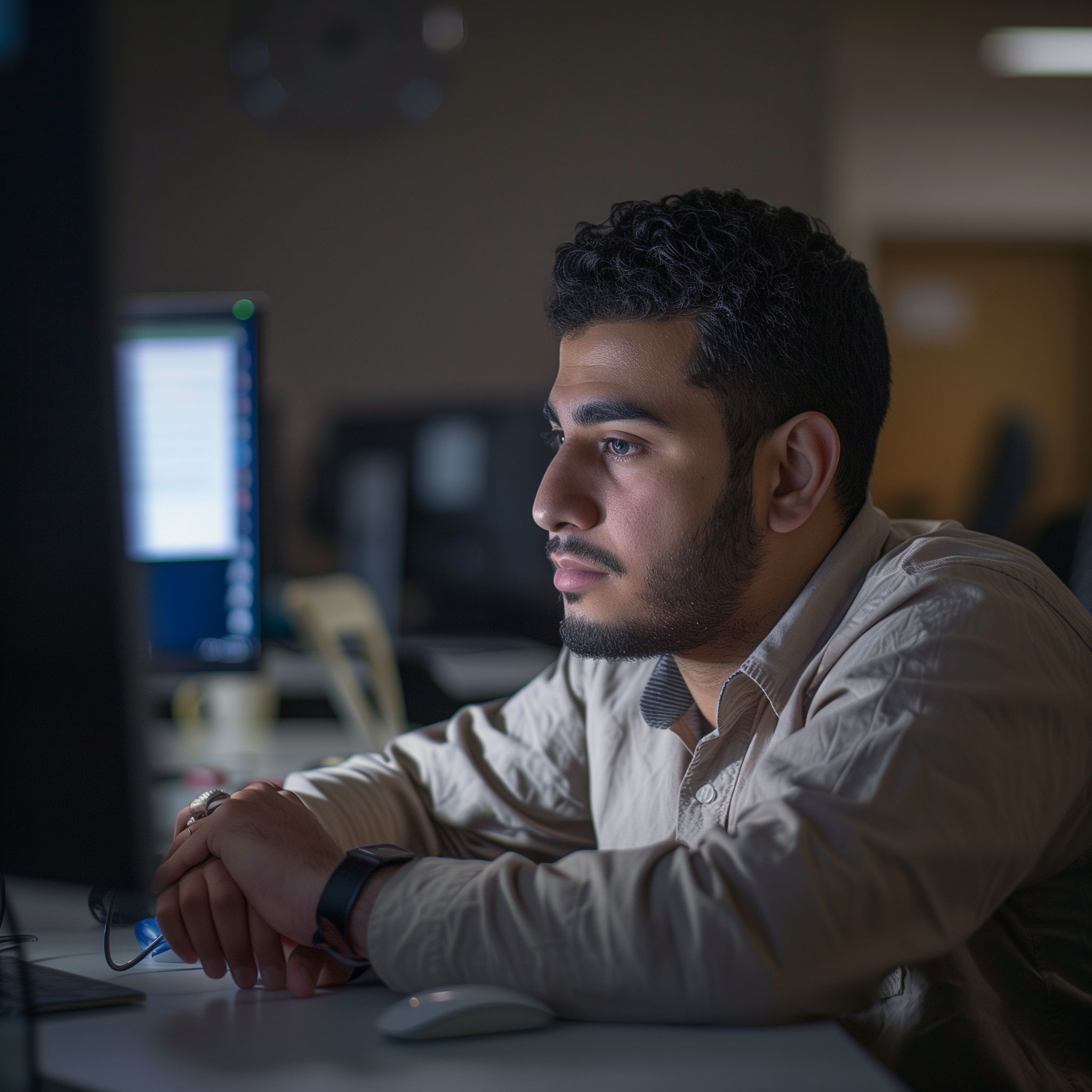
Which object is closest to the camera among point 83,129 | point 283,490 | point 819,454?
point 83,129

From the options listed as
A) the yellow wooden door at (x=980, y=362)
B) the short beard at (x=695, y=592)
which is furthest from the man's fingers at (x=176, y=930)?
the yellow wooden door at (x=980, y=362)

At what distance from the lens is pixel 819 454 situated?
3.37 ft

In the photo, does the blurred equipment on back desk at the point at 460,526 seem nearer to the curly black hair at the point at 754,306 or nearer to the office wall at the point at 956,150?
Result: the curly black hair at the point at 754,306

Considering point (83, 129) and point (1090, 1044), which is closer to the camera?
point (83, 129)

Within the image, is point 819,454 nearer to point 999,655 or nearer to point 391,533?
point 999,655

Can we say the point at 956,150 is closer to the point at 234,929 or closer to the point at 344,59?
the point at 344,59

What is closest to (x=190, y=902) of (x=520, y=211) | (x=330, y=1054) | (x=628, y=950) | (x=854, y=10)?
(x=330, y=1054)

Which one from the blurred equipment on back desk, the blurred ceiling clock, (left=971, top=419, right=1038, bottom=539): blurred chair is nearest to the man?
the blurred equipment on back desk

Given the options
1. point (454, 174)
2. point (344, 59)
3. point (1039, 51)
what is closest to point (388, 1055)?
point (344, 59)

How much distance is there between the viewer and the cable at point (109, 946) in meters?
0.85

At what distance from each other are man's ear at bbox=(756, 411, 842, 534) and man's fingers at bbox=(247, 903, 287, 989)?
1.86 ft

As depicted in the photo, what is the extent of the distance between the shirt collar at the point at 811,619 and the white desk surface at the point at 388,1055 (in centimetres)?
34

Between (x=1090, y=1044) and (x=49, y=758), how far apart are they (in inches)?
31.6

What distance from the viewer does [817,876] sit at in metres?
0.65
